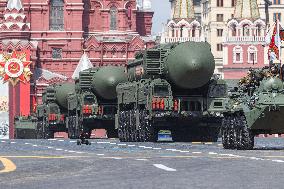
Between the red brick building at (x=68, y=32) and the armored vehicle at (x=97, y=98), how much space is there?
214 feet

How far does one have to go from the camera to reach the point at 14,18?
140250 mm

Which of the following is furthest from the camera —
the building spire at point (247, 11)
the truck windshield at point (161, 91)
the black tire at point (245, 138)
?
the building spire at point (247, 11)

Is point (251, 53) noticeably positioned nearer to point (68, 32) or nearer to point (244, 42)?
point (244, 42)

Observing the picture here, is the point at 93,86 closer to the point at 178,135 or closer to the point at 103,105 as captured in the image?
the point at 103,105

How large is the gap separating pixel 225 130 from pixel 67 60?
10675 cm

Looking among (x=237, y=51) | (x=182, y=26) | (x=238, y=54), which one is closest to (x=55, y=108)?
(x=238, y=54)

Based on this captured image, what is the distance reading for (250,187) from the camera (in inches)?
602

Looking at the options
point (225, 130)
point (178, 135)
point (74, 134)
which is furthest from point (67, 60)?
point (225, 130)

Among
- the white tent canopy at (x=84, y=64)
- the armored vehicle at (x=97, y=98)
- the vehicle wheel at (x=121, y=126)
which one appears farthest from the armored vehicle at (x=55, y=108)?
the white tent canopy at (x=84, y=64)

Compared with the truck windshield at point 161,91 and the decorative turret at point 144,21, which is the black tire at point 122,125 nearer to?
the truck windshield at point 161,91

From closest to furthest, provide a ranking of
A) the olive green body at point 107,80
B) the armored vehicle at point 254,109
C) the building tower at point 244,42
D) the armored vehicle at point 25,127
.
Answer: the armored vehicle at point 254,109, the olive green body at point 107,80, the armored vehicle at point 25,127, the building tower at point 244,42

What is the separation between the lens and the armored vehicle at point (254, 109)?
3484 centimetres

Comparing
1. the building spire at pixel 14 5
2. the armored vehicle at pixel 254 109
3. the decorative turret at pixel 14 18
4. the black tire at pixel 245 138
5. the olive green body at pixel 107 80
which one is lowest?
the black tire at pixel 245 138

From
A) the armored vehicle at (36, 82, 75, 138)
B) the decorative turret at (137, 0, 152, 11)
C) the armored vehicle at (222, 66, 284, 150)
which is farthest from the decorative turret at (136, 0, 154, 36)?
the armored vehicle at (222, 66, 284, 150)
